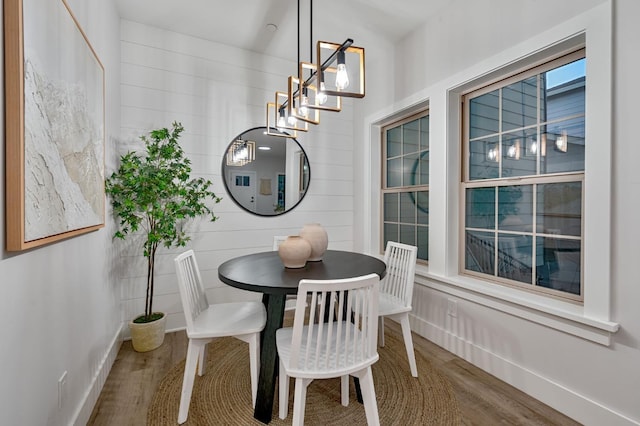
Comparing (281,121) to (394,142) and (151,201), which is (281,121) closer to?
(151,201)

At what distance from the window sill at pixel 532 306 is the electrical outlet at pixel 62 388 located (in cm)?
252

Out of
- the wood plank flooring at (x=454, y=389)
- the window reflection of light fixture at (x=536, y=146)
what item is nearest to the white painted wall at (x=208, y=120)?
the wood plank flooring at (x=454, y=389)

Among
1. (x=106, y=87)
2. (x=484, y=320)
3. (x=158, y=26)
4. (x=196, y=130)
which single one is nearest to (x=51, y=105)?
(x=106, y=87)

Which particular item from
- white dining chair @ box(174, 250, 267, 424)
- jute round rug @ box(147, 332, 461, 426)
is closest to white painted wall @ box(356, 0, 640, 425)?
jute round rug @ box(147, 332, 461, 426)

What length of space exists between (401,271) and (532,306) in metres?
0.86

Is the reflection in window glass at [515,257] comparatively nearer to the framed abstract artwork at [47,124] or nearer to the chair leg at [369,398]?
the chair leg at [369,398]

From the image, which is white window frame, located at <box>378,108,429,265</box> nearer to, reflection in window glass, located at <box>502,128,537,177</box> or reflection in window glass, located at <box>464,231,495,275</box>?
reflection in window glass, located at <box>464,231,495,275</box>

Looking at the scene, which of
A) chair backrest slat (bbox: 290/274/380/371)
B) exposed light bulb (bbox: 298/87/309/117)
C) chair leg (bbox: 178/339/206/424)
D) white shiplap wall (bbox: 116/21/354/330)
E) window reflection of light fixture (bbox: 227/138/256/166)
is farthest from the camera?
window reflection of light fixture (bbox: 227/138/256/166)

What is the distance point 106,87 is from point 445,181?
2.71 m

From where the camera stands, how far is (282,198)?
3484 mm

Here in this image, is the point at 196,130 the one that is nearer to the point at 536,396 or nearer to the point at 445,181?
the point at 445,181

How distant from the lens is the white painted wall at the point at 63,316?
1.05m

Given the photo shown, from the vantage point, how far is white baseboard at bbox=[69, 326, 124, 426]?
162 cm

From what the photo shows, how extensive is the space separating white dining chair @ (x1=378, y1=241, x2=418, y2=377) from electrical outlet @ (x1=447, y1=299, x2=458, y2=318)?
50 centimetres
